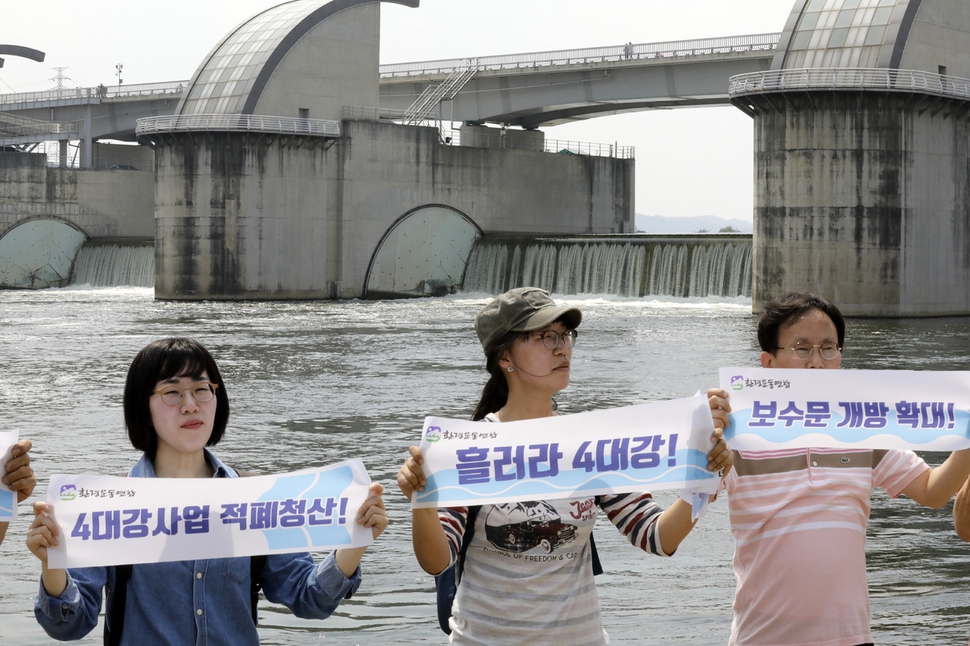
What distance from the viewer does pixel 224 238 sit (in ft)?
145

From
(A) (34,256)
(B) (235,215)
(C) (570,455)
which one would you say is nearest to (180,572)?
(C) (570,455)

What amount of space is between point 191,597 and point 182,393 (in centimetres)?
48

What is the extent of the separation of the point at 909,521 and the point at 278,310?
31.2 meters

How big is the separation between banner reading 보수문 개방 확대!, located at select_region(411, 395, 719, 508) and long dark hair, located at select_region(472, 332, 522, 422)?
14cm

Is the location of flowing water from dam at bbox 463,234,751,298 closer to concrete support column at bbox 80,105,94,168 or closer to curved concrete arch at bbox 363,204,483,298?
curved concrete arch at bbox 363,204,483,298

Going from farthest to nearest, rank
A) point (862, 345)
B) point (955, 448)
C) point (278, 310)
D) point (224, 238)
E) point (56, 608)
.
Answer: point (224, 238), point (278, 310), point (862, 345), point (955, 448), point (56, 608)

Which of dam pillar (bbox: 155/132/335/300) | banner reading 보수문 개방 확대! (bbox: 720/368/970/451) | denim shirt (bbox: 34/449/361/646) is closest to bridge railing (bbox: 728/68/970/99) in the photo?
dam pillar (bbox: 155/132/335/300)

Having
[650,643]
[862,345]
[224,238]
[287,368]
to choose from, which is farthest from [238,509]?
[224,238]

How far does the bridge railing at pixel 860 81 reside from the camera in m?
35.3

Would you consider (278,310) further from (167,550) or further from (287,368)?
(167,550)

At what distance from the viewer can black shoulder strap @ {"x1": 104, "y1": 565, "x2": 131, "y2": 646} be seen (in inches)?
122

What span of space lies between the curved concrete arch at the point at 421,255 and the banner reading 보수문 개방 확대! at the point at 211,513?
4353 centimetres

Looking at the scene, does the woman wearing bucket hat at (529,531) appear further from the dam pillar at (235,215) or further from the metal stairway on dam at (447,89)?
the metal stairway on dam at (447,89)

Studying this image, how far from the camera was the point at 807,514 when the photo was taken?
3.36 m
